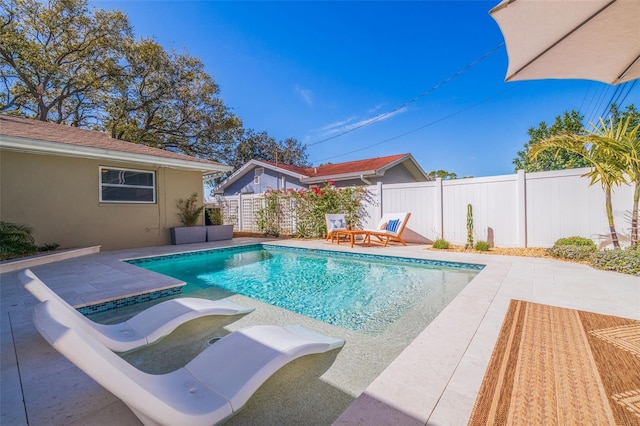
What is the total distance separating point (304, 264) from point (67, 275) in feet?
15.0

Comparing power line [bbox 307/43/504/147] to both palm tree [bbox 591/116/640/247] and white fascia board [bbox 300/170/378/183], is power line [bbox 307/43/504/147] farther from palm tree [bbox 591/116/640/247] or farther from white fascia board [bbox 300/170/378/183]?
palm tree [bbox 591/116/640/247]

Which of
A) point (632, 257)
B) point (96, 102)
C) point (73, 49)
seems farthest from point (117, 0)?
point (632, 257)

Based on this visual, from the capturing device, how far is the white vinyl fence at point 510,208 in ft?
20.8

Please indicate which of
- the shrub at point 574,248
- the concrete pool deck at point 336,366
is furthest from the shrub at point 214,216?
the shrub at point 574,248

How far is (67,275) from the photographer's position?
4836mm

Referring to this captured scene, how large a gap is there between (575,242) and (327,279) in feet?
18.6

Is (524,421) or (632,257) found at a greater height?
(632,257)

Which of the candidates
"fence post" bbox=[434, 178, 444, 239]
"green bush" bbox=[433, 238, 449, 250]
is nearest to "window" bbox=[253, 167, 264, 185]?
"fence post" bbox=[434, 178, 444, 239]

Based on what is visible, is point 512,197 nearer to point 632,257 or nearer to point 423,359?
point 632,257

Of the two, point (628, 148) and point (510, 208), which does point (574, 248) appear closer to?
point (510, 208)

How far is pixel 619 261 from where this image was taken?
15.6 ft

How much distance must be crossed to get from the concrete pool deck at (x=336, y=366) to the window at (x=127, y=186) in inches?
196

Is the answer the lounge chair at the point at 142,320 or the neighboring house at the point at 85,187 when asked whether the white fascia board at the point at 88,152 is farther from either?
the lounge chair at the point at 142,320

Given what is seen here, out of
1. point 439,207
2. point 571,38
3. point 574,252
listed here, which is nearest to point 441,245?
point 439,207
